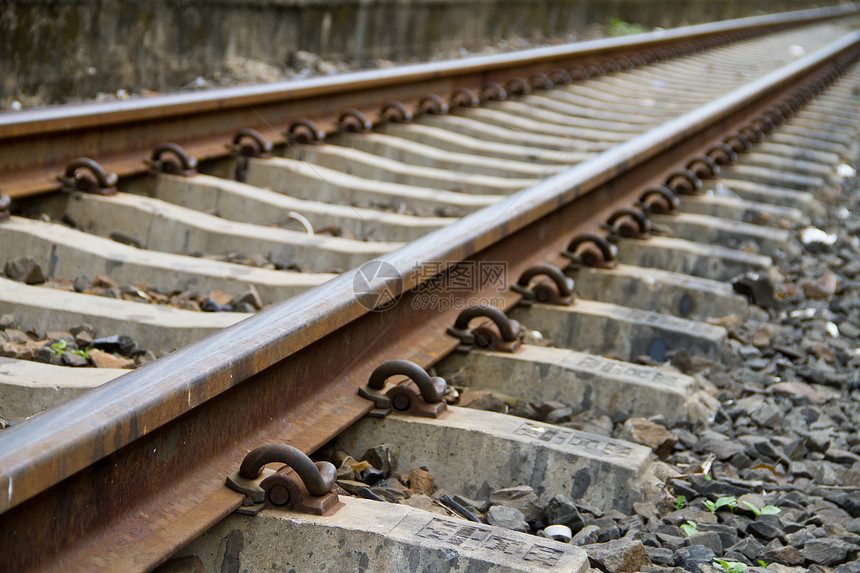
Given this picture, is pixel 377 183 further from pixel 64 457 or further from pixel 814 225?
pixel 64 457

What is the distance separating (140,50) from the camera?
6863mm

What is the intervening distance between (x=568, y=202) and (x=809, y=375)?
3.61 ft

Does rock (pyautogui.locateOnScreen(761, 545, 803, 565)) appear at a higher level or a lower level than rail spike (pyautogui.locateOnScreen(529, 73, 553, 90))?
lower

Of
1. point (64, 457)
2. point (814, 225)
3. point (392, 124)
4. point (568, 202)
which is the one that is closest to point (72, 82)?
point (392, 124)

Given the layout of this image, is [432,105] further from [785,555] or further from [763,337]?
[785,555]

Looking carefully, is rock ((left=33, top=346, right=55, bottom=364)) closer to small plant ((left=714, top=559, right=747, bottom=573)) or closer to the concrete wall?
small plant ((left=714, top=559, right=747, bottom=573))

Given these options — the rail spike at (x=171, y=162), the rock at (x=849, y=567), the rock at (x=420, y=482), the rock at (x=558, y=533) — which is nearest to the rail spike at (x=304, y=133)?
the rail spike at (x=171, y=162)

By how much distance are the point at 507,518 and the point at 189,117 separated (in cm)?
287

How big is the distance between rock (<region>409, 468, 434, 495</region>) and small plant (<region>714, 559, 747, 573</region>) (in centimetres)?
60

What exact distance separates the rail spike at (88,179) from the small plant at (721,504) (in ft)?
7.80

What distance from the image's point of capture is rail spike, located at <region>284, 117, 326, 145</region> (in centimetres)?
480

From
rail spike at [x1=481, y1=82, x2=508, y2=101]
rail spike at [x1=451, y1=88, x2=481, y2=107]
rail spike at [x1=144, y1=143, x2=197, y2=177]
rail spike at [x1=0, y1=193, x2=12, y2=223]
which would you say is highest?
rail spike at [x1=481, y1=82, x2=508, y2=101]

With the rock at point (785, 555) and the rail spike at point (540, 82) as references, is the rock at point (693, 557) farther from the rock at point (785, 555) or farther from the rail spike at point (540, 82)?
the rail spike at point (540, 82)

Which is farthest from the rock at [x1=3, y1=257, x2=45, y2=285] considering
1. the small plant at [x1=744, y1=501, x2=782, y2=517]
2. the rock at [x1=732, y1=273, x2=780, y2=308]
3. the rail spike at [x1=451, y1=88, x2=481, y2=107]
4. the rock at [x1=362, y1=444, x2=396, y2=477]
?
the rail spike at [x1=451, y1=88, x2=481, y2=107]
